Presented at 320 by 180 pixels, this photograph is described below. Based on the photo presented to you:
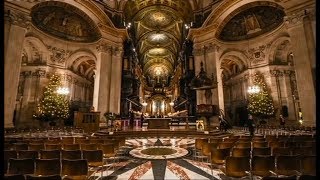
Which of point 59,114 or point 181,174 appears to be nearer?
point 181,174

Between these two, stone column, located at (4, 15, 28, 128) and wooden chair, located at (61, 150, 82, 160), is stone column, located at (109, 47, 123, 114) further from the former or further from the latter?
wooden chair, located at (61, 150, 82, 160)

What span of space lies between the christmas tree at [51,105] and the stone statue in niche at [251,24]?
1995cm

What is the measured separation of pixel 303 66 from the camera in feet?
32.8

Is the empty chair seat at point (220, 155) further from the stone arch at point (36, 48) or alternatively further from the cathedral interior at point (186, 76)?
the stone arch at point (36, 48)

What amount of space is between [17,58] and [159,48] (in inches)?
1255

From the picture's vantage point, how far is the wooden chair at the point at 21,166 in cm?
338

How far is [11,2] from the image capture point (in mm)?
9727

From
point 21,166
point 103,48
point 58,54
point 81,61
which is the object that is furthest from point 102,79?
point 21,166

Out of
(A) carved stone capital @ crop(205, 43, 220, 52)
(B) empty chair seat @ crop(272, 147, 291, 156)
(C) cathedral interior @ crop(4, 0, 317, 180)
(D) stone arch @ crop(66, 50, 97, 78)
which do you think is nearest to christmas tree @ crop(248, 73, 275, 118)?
(C) cathedral interior @ crop(4, 0, 317, 180)

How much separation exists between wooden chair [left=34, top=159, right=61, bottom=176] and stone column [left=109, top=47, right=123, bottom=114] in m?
14.1

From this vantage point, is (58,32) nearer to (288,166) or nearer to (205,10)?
(205,10)

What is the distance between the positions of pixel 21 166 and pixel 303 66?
522 inches

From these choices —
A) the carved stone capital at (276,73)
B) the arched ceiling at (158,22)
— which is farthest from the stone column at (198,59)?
the carved stone capital at (276,73)

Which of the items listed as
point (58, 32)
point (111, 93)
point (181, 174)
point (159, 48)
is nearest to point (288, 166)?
point (181, 174)
